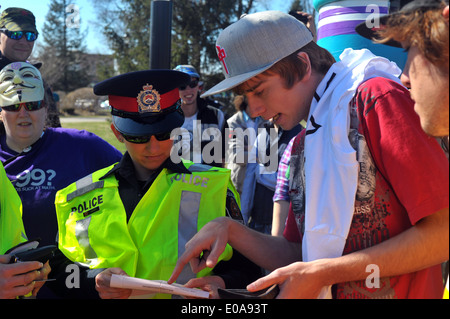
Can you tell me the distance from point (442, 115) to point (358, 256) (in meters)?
0.49

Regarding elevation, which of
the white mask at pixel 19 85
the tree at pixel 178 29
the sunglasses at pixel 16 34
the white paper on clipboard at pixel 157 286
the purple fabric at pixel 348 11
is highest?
the tree at pixel 178 29

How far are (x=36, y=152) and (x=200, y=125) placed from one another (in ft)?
8.34

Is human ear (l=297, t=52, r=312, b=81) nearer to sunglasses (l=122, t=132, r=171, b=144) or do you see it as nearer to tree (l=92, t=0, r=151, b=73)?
sunglasses (l=122, t=132, r=171, b=144)

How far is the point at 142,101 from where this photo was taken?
7.57 ft

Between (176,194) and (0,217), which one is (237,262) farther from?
(0,217)

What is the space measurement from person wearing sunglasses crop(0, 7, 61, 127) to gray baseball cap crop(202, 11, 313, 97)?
9.21ft

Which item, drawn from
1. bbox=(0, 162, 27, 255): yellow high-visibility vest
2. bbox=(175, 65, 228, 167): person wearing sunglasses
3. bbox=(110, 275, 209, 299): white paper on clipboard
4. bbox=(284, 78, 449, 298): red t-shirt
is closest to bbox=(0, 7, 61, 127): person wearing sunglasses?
bbox=(175, 65, 228, 167): person wearing sunglasses

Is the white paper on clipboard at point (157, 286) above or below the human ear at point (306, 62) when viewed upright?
below

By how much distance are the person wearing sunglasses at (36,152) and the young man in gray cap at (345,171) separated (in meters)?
1.52

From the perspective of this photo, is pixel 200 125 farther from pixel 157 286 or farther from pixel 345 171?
A: pixel 345 171

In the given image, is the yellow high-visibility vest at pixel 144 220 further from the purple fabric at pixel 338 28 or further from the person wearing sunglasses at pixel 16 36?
the person wearing sunglasses at pixel 16 36

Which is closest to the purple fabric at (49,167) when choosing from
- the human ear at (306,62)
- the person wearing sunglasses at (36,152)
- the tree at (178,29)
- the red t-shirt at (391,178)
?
the person wearing sunglasses at (36,152)

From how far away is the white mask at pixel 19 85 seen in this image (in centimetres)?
304

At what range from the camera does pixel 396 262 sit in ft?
4.55
